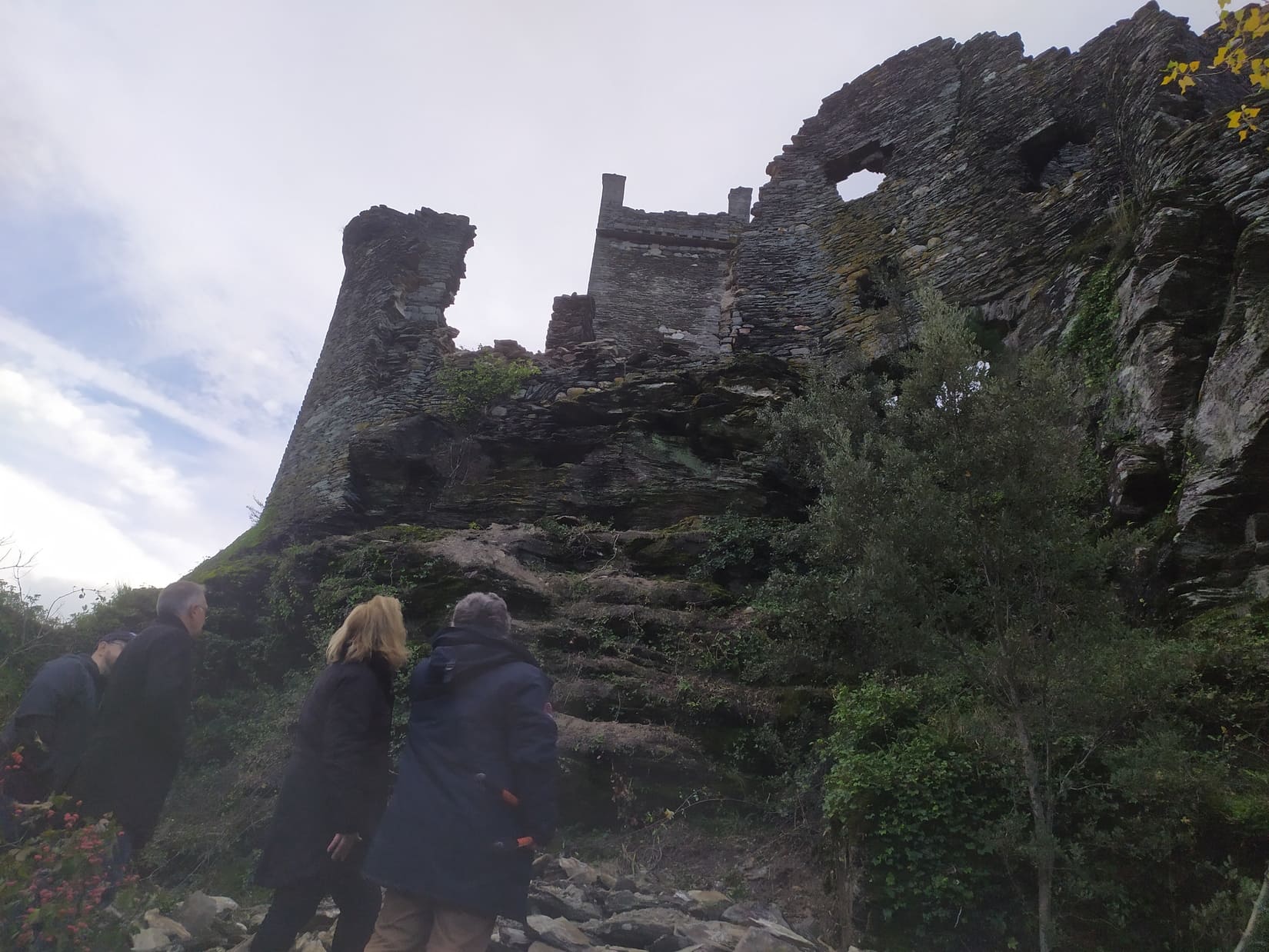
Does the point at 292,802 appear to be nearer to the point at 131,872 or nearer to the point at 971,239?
the point at 131,872

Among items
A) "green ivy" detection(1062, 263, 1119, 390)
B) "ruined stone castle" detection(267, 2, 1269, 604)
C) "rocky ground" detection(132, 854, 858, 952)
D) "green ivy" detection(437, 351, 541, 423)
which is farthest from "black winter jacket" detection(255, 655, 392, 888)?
"green ivy" detection(437, 351, 541, 423)

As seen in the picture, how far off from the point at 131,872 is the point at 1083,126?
13.0 meters

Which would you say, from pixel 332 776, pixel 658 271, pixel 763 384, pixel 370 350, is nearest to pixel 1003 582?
pixel 332 776

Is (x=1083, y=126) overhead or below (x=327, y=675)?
overhead

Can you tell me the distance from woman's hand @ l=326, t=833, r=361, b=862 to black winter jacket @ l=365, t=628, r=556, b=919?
27 centimetres

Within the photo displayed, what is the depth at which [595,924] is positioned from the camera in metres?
4.12

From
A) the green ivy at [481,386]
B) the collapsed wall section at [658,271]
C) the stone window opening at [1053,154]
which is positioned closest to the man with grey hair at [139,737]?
the green ivy at [481,386]

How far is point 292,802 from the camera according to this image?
3307 millimetres

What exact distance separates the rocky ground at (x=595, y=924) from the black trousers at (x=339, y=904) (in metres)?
0.45

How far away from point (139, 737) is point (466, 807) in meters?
1.80

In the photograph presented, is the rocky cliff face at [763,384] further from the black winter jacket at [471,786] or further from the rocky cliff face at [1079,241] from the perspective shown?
the black winter jacket at [471,786]

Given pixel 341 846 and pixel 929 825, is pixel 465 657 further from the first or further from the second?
pixel 929 825

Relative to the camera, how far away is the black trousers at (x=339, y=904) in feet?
10.6

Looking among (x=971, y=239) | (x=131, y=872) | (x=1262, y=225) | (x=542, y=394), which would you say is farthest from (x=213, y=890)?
(x=971, y=239)
